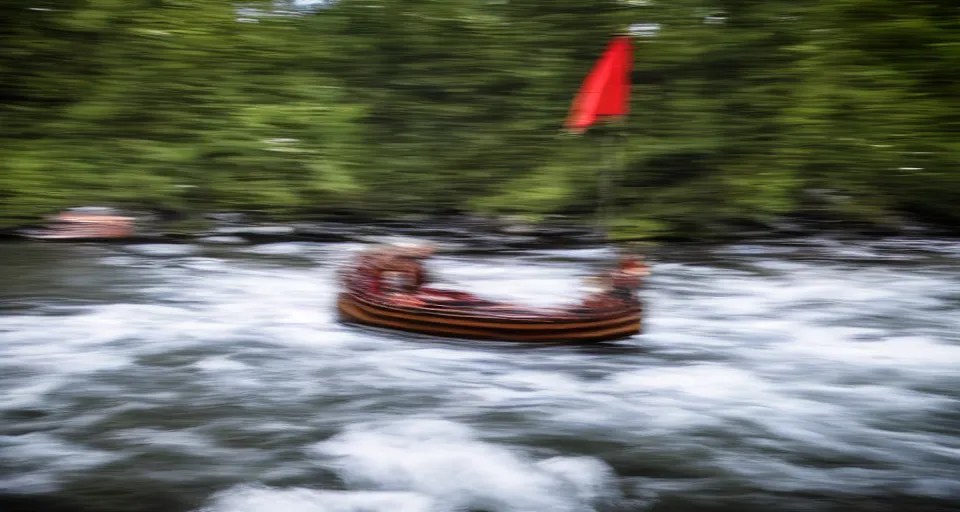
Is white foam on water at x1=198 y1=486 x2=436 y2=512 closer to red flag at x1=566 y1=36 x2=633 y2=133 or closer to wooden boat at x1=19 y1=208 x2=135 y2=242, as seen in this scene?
red flag at x1=566 y1=36 x2=633 y2=133

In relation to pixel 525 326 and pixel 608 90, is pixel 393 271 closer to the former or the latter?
pixel 525 326

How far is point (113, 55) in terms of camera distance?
509 inches

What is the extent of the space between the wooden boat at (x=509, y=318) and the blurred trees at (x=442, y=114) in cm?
604

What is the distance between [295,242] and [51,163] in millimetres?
3423

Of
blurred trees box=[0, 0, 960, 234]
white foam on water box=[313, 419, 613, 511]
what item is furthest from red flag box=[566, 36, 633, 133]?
blurred trees box=[0, 0, 960, 234]

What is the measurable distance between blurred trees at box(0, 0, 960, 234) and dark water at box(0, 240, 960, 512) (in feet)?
11.2

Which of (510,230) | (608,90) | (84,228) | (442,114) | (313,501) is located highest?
(608,90)

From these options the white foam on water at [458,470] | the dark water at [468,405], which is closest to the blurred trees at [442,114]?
the dark water at [468,405]

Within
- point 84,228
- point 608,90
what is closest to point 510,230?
point 84,228

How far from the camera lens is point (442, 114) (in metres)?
13.3

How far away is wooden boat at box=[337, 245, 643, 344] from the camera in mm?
6461

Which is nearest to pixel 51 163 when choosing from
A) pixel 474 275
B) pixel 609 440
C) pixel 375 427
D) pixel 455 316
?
pixel 474 275

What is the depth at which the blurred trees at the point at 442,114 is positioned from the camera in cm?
1227

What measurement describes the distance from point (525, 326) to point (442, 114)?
23.8 ft
